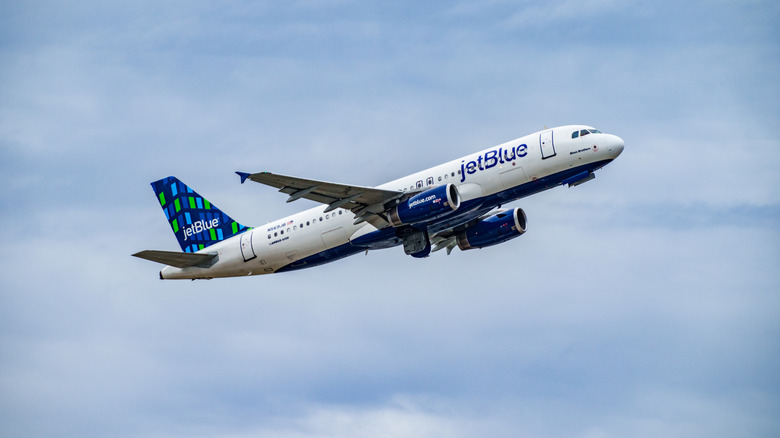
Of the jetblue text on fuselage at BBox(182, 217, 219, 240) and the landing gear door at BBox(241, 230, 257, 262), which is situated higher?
the jetblue text on fuselage at BBox(182, 217, 219, 240)

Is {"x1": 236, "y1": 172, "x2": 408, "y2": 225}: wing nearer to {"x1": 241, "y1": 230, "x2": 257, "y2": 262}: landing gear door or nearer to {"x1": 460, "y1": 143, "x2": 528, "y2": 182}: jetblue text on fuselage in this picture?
{"x1": 460, "y1": 143, "x2": 528, "y2": 182}: jetblue text on fuselage

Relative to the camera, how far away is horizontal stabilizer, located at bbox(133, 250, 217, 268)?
6300 centimetres

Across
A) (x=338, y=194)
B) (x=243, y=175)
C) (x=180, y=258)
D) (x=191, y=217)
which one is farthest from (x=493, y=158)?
(x=191, y=217)

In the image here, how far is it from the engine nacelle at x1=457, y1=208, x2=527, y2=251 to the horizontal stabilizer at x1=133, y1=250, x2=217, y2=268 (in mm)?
16696

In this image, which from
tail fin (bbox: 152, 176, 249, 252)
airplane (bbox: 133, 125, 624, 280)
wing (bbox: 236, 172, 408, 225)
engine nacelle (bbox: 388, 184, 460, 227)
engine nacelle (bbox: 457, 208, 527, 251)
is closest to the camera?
wing (bbox: 236, 172, 408, 225)

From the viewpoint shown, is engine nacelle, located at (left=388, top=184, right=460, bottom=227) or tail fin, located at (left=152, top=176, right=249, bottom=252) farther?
tail fin, located at (left=152, top=176, right=249, bottom=252)

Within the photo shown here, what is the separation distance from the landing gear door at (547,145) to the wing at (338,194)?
27.1ft

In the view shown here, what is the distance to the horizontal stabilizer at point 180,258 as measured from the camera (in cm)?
6300

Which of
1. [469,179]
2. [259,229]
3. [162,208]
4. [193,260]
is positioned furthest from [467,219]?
[162,208]

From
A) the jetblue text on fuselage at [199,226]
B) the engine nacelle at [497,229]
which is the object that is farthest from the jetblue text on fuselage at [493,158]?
the jetblue text on fuselage at [199,226]

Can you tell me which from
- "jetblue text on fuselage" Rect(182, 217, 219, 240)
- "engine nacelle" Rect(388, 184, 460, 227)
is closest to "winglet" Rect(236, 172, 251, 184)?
"engine nacelle" Rect(388, 184, 460, 227)

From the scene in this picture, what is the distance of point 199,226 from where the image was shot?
69562mm

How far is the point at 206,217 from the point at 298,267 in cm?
867

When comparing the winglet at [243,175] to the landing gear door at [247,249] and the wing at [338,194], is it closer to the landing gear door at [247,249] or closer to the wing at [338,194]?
the wing at [338,194]
